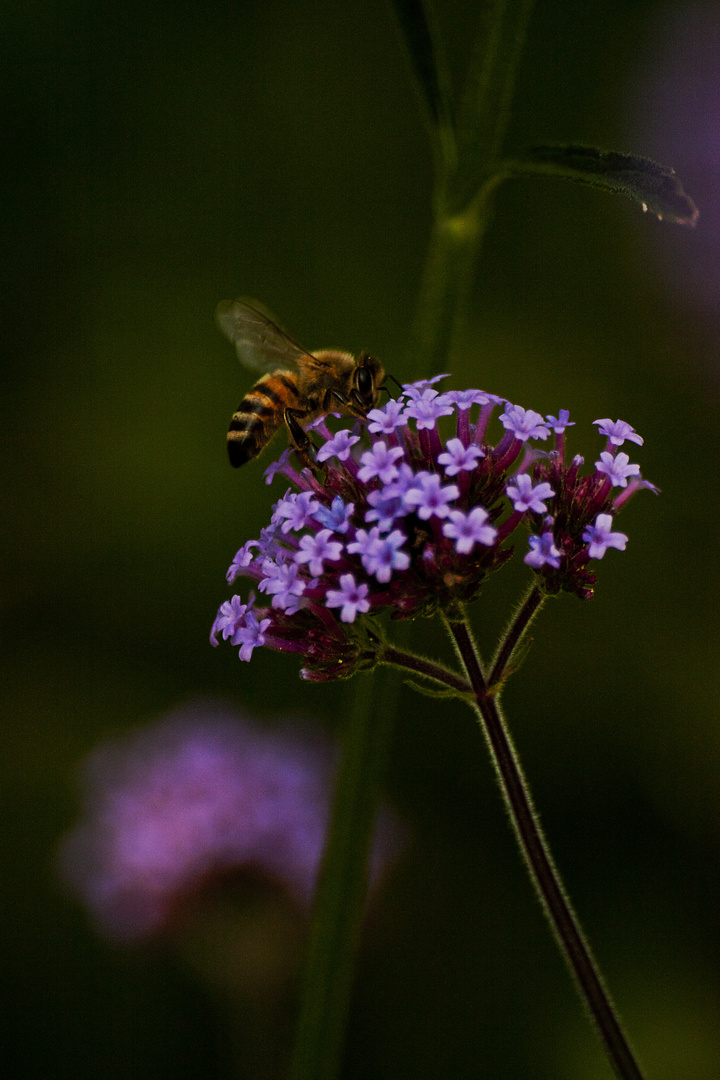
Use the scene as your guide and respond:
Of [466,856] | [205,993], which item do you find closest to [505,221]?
[466,856]

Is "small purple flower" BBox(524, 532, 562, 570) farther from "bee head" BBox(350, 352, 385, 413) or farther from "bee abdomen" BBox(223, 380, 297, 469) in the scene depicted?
"bee abdomen" BBox(223, 380, 297, 469)

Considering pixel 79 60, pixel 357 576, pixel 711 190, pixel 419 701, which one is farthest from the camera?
pixel 79 60

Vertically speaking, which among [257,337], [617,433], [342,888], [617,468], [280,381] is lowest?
[342,888]

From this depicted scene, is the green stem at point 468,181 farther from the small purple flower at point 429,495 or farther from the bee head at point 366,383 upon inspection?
the small purple flower at point 429,495

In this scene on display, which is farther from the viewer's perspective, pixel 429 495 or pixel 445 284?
pixel 445 284

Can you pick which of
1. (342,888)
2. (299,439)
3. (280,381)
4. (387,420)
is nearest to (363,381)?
(299,439)

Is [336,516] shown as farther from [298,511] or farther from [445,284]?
[445,284]

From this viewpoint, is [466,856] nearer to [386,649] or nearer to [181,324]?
[386,649]
